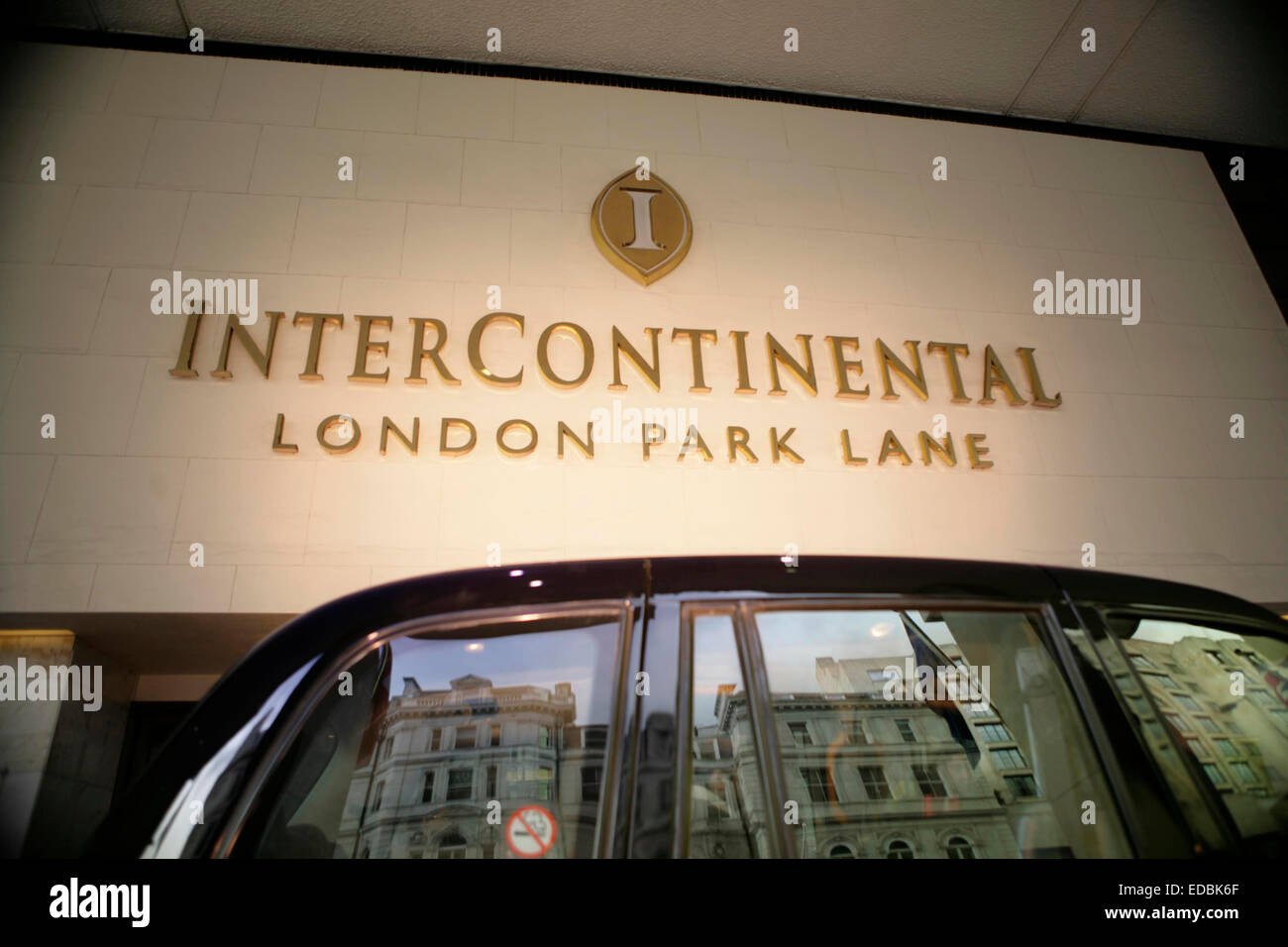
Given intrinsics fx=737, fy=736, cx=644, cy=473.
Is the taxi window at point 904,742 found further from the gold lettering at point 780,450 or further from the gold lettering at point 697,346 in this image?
the gold lettering at point 697,346

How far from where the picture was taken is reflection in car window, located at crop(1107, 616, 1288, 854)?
103 cm

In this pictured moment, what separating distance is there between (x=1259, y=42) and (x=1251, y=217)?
3.44 feet

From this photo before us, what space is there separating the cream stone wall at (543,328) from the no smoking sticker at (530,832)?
6.49 feet

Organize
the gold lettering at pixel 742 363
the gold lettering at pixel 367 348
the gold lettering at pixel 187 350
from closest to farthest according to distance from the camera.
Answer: the gold lettering at pixel 187 350
the gold lettering at pixel 367 348
the gold lettering at pixel 742 363

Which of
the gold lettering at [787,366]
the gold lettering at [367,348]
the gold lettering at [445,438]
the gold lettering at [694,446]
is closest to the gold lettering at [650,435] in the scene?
the gold lettering at [694,446]

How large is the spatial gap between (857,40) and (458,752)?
15.0ft

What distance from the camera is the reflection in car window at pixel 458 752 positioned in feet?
3.18

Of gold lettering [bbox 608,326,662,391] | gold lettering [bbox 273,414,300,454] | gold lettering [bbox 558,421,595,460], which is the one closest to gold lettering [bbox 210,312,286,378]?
gold lettering [bbox 273,414,300,454]

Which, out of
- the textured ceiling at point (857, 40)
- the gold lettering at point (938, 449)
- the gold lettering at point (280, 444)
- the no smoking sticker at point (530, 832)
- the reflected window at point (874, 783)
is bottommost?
the no smoking sticker at point (530, 832)

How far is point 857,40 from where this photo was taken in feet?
13.9

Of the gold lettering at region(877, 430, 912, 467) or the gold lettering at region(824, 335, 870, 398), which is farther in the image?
the gold lettering at region(824, 335, 870, 398)

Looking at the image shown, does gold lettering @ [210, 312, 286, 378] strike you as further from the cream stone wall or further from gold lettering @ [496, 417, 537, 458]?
gold lettering @ [496, 417, 537, 458]
